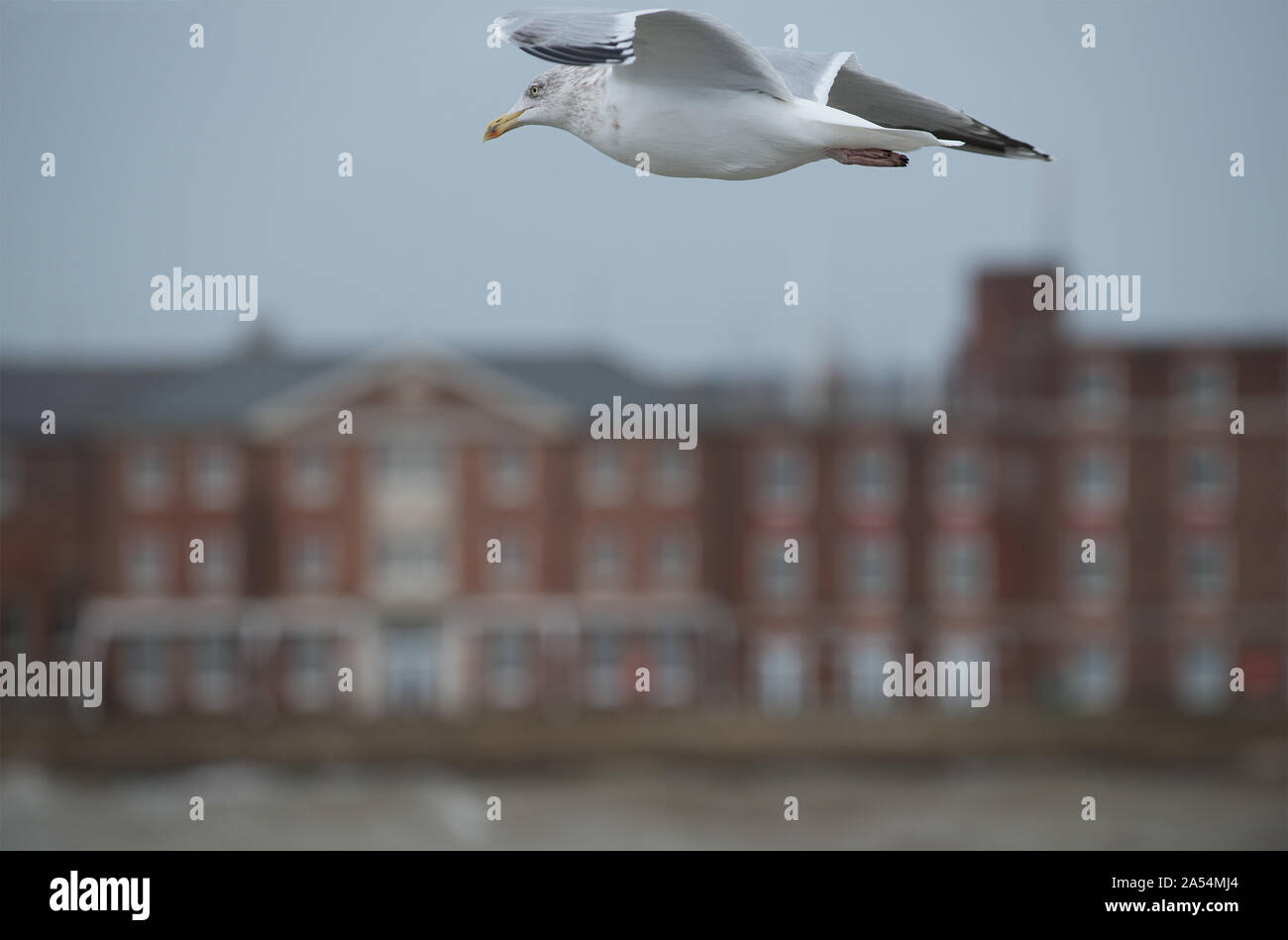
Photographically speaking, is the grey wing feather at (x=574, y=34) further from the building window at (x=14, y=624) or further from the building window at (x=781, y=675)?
the building window at (x=14, y=624)

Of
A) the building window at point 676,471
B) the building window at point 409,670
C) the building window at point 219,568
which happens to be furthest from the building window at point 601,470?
the building window at point 219,568

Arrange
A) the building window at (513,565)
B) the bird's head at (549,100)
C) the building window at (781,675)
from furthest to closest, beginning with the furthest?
1. the building window at (781,675)
2. the building window at (513,565)
3. the bird's head at (549,100)

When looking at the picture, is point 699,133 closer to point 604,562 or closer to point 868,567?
point 604,562

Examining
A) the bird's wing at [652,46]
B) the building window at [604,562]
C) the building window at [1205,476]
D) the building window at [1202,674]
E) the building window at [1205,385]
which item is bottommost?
the building window at [1202,674]

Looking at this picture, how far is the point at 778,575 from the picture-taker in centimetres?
6166

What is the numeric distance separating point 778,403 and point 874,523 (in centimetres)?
580

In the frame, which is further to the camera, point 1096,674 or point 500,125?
point 1096,674

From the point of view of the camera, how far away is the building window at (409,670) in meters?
63.5

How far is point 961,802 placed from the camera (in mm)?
65562

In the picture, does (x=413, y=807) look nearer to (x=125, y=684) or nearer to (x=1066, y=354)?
(x=125, y=684)

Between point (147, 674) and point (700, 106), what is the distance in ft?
199

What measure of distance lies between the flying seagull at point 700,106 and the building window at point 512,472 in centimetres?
5506

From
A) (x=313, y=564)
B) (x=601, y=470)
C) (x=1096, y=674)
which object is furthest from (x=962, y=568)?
(x=313, y=564)

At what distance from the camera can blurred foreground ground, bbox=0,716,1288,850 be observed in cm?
6200
